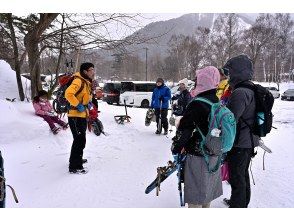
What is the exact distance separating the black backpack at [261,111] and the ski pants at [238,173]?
0.23 m

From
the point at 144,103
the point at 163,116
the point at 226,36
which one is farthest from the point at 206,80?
the point at 226,36

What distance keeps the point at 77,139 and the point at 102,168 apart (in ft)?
2.39

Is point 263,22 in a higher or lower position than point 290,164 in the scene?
higher

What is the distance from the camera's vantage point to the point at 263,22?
1617 inches

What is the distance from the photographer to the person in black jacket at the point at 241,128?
326 cm

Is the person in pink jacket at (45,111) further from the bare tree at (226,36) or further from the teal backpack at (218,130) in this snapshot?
the bare tree at (226,36)

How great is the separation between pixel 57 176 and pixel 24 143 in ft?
6.90

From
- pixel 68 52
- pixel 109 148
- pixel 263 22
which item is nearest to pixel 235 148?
pixel 109 148

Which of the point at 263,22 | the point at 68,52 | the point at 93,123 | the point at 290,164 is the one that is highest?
the point at 263,22

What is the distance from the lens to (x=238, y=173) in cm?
336

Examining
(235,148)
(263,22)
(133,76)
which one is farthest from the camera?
(133,76)

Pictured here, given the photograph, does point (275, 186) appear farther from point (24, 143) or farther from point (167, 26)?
point (167, 26)

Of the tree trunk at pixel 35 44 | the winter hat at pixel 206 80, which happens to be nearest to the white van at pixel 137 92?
the tree trunk at pixel 35 44

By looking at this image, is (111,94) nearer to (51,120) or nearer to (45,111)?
(45,111)
